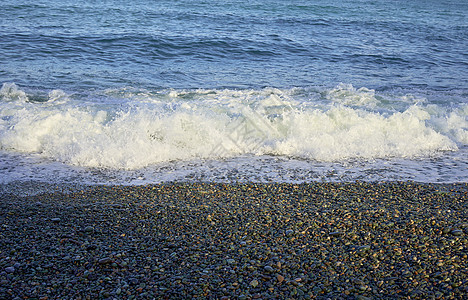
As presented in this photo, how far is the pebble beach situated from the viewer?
2801 mm

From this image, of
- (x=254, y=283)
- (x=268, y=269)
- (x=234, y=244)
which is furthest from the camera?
(x=234, y=244)

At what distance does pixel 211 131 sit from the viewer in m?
6.37

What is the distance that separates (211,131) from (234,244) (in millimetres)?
3228

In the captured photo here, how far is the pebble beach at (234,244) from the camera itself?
9.19 ft

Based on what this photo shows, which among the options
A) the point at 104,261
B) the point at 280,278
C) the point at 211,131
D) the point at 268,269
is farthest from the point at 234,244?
the point at 211,131

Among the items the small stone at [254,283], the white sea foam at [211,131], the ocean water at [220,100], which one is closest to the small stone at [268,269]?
the small stone at [254,283]

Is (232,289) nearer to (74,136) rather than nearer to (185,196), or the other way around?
(185,196)

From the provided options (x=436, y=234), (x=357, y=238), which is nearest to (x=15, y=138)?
(x=357, y=238)

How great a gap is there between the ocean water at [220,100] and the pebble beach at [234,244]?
84cm

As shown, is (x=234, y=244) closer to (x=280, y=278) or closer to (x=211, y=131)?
(x=280, y=278)

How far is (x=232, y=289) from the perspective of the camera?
2.78m

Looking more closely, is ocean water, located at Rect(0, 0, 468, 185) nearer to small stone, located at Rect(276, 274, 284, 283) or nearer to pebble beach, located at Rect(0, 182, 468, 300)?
pebble beach, located at Rect(0, 182, 468, 300)

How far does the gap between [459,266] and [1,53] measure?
11959 millimetres

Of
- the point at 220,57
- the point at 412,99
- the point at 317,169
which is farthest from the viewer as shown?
the point at 220,57
